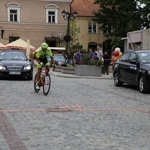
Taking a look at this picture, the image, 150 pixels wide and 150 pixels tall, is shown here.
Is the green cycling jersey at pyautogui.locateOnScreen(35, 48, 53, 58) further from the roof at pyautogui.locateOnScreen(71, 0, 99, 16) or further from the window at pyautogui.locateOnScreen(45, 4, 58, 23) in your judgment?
the roof at pyautogui.locateOnScreen(71, 0, 99, 16)

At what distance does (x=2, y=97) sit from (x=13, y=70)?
6.81 meters


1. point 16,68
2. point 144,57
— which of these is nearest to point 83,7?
point 16,68

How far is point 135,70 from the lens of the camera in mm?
15094

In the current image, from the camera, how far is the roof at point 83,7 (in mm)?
60781

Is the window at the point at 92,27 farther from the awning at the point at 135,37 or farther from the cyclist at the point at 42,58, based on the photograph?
the cyclist at the point at 42,58

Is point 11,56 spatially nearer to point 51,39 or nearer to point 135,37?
point 135,37

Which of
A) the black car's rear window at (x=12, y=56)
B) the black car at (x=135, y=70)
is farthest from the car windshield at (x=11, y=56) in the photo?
the black car at (x=135, y=70)

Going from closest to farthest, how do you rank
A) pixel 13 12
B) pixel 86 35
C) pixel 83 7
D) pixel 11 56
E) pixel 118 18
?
pixel 11 56
pixel 118 18
pixel 13 12
pixel 86 35
pixel 83 7

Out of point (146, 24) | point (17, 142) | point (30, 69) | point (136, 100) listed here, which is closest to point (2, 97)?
point (136, 100)

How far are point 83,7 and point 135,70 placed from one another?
159ft

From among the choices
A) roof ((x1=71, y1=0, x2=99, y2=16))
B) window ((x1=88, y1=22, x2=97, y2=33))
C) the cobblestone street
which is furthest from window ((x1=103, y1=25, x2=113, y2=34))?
the cobblestone street

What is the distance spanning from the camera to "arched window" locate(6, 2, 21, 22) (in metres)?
54.2

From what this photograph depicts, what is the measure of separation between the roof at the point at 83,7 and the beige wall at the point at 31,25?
17.9 feet

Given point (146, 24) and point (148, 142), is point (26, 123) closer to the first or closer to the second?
point (148, 142)
